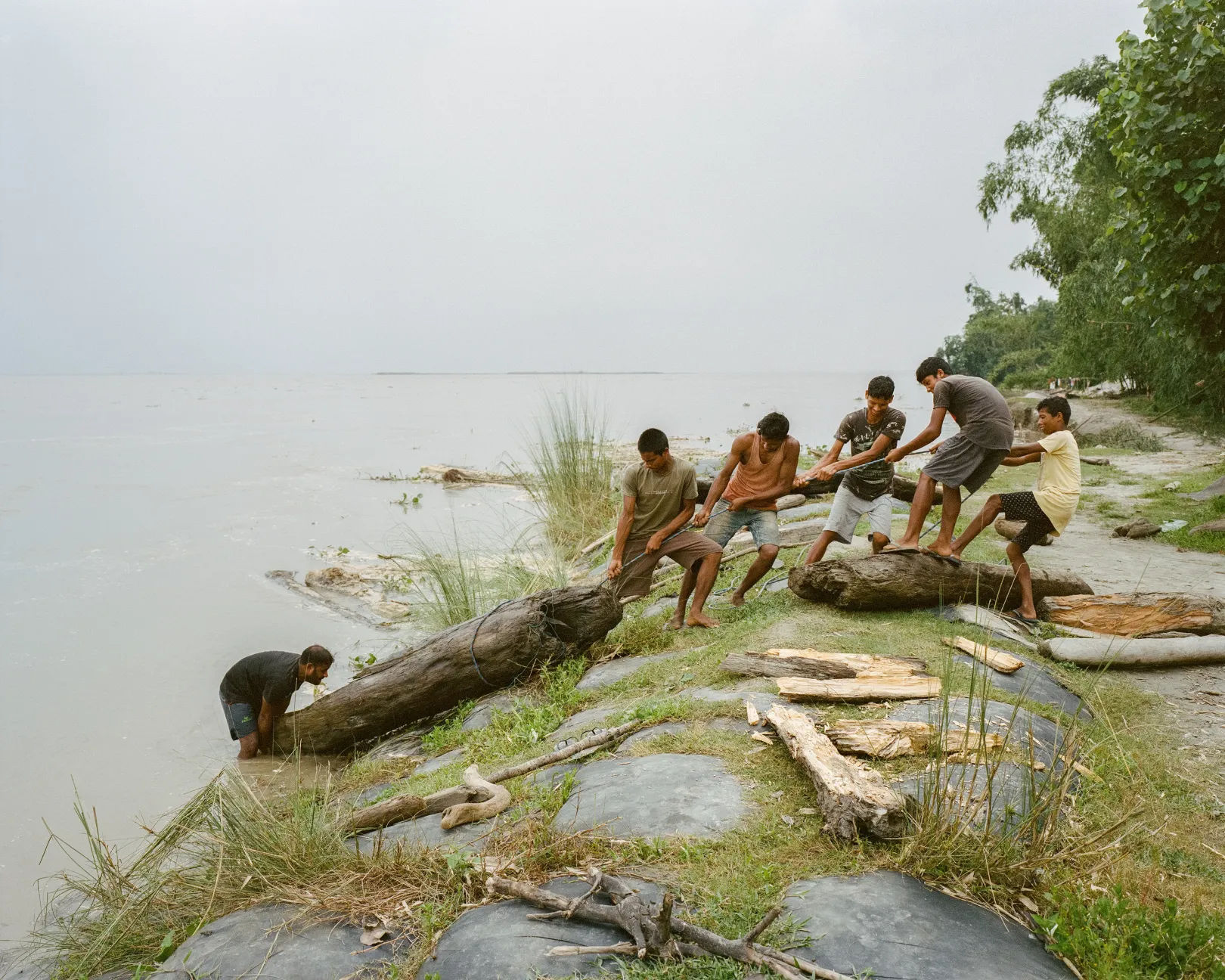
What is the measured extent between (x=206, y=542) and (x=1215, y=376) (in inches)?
645

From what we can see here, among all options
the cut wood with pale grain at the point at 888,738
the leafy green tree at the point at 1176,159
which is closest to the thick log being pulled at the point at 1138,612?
the cut wood with pale grain at the point at 888,738

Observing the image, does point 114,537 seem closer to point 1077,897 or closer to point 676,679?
point 676,679

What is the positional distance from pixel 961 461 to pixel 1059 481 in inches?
27.2

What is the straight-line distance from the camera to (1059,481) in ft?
19.2

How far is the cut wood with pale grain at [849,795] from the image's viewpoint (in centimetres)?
295

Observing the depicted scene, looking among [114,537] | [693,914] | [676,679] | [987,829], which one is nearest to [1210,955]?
[987,829]

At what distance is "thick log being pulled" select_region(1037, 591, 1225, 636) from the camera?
5.78 metres

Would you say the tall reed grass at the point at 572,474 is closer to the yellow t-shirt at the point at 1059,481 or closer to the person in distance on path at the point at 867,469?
the person in distance on path at the point at 867,469

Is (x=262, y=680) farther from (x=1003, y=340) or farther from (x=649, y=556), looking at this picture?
(x=1003, y=340)

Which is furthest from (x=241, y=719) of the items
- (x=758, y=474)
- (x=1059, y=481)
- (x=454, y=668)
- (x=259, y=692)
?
(x=1059, y=481)

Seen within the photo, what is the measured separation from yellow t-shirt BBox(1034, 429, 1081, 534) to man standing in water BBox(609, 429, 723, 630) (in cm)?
250

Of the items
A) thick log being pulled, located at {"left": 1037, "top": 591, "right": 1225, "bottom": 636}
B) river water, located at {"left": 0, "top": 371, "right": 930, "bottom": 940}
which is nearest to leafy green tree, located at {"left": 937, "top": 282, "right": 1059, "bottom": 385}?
river water, located at {"left": 0, "top": 371, "right": 930, "bottom": 940}

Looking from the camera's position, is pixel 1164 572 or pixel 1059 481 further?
pixel 1164 572

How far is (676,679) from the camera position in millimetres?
5266
